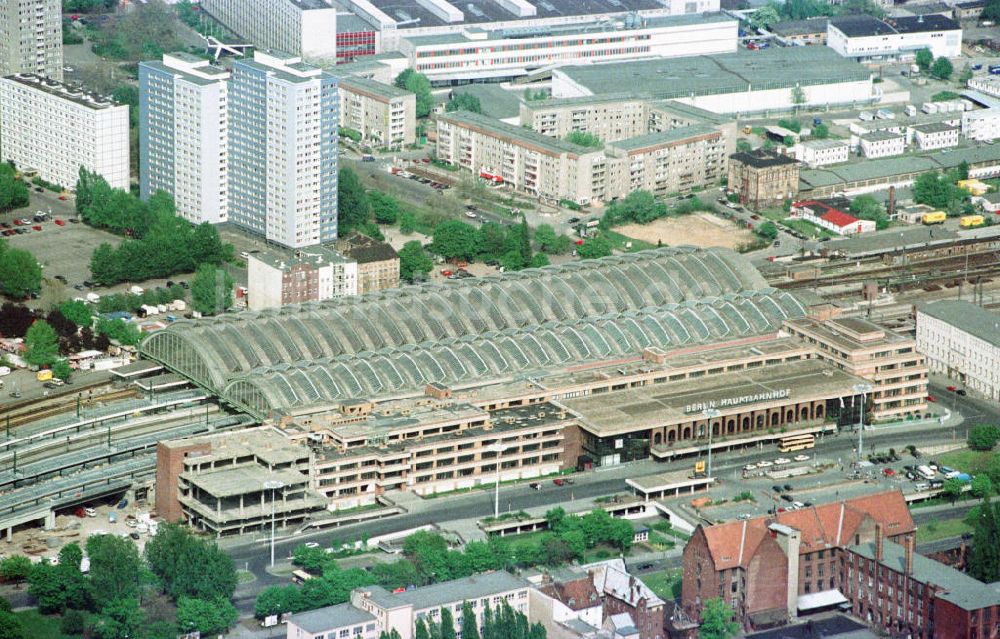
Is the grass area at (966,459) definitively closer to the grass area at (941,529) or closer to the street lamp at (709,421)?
the grass area at (941,529)

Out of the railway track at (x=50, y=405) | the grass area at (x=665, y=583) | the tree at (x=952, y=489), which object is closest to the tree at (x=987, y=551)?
the tree at (x=952, y=489)

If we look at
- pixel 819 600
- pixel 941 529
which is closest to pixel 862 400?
pixel 941 529

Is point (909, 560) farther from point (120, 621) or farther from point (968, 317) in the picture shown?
point (968, 317)

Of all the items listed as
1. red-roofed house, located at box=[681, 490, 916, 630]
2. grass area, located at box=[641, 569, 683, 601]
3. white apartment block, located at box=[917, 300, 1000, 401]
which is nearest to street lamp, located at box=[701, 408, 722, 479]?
grass area, located at box=[641, 569, 683, 601]

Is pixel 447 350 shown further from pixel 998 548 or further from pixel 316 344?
pixel 998 548

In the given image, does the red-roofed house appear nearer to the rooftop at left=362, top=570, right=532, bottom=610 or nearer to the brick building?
the brick building
